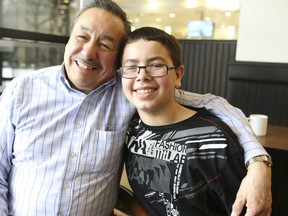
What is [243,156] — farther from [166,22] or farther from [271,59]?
[166,22]

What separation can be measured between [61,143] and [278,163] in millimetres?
1455

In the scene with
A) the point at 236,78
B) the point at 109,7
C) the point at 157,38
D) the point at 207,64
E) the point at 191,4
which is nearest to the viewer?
the point at 157,38

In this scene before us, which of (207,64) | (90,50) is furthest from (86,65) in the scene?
(207,64)

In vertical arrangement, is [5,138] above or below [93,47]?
below

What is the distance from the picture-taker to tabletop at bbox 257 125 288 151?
1.86m

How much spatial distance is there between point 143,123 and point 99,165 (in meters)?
0.23

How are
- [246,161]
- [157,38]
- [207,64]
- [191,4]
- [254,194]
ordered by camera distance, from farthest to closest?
[191,4] → [207,64] → [157,38] → [246,161] → [254,194]

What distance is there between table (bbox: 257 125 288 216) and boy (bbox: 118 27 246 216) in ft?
2.76

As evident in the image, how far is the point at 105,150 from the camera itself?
1228mm

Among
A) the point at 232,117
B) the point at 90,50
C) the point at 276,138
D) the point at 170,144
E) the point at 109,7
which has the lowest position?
the point at 276,138

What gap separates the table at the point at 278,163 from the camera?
184 centimetres

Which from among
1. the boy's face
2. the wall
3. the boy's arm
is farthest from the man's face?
the wall

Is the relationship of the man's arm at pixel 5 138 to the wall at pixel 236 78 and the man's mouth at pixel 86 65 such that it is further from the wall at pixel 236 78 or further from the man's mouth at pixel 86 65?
the wall at pixel 236 78

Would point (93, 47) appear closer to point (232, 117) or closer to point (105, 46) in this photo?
point (105, 46)
